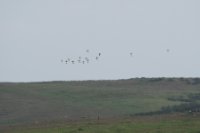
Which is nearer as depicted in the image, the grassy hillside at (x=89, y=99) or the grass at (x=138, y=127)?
the grass at (x=138, y=127)

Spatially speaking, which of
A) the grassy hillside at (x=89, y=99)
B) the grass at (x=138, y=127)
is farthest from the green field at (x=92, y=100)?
the grass at (x=138, y=127)

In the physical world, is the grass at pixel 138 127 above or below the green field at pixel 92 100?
below

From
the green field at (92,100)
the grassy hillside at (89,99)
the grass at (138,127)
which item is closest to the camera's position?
the grass at (138,127)

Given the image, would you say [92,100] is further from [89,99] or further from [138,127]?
[138,127]

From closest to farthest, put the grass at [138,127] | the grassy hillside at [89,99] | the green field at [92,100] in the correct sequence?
the grass at [138,127] < the green field at [92,100] < the grassy hillside at [89,99]

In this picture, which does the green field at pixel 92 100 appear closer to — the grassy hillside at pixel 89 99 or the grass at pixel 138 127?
the grassy hillside at pixel 89 99

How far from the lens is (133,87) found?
326 ft

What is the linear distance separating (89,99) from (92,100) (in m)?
1.00

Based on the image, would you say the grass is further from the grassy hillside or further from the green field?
the grassy hillside

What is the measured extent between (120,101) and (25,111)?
11.3m

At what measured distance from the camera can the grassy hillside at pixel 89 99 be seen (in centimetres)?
7494

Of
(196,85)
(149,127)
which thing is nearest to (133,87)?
(196,85)

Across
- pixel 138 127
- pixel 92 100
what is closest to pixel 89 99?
pixel 92 100

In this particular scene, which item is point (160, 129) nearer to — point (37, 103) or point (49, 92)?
point (37, 103)
